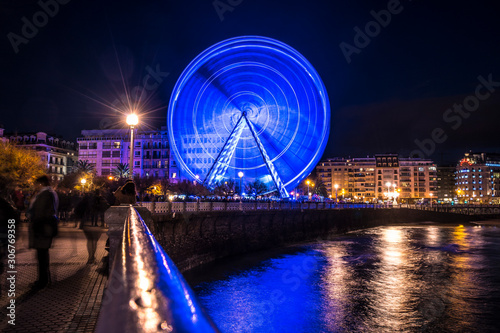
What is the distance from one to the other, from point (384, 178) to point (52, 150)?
13435 cm

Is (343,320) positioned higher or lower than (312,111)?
lower

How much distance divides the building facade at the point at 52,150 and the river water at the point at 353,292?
8074cm

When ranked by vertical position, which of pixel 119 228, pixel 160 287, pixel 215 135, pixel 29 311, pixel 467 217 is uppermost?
pixel 215 135

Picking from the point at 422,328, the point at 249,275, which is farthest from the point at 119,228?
the point at 249,275

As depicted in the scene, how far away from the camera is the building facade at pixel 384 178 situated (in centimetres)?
18075

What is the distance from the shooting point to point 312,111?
45969 millimetres

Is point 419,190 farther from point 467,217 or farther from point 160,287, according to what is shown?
point 160,287

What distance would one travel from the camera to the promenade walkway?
600 cm

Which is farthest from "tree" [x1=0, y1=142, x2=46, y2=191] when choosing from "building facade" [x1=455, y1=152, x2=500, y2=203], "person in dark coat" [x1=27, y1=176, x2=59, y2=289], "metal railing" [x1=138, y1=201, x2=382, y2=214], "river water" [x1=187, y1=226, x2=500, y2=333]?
"building facade" [x1=455, y1=152, x2=500, y2=203]

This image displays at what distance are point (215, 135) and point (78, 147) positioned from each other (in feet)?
240

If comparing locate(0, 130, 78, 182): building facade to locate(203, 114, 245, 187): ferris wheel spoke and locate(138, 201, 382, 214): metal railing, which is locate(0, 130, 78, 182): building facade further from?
locate(138, 201, 382, 214): metal railing

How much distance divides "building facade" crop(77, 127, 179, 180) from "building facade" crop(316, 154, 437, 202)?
95738mm

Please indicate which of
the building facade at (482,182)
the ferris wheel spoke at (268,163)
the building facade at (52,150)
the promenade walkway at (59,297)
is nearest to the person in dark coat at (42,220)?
the promenade walkway at (59,297)

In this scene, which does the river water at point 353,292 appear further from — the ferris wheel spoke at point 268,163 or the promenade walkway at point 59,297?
the ferris wheel spoke at point 268,163
